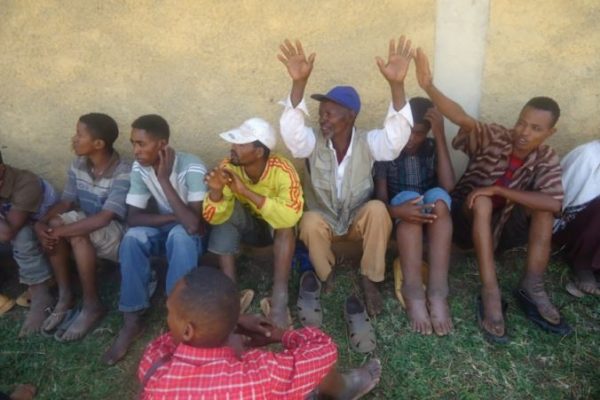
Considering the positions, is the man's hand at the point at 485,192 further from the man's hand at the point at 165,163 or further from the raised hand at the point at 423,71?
the man's hand at the point at 165,163

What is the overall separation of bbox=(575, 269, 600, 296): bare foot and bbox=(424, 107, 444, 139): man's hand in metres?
1.27

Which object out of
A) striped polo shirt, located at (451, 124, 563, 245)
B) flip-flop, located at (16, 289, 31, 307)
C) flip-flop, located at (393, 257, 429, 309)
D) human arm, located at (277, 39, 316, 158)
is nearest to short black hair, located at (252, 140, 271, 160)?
human arm, located at (277, 39, 316, 158)

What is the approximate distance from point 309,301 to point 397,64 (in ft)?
5.02

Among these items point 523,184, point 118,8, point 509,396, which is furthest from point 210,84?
point 509,396

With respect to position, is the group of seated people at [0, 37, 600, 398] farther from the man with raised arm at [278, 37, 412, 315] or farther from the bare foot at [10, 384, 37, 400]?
the bare foot at [10, 384, 37, 400]

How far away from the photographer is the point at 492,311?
3033 millimetres

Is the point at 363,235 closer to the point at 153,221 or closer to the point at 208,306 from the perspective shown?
the point at 153,221

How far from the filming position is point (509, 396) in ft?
8.65

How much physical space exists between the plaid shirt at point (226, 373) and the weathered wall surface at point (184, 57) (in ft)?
6.49

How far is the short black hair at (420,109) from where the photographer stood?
328 centimetres

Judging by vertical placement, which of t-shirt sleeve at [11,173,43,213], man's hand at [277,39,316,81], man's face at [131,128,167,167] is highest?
man's hand at [277,39,316,81]

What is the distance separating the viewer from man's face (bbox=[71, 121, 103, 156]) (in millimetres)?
3227

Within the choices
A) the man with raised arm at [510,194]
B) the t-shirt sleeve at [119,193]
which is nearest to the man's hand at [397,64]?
the man with raised arm at [510,194]

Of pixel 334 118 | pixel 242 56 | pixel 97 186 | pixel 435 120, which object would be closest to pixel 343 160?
pixel 334 118
